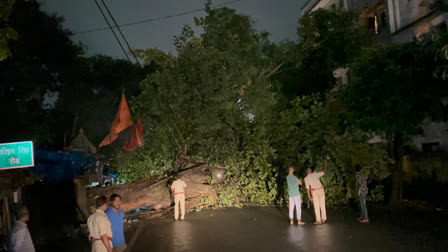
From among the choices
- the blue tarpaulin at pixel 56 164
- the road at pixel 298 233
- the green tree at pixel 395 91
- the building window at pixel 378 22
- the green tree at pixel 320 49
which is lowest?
the road at pixel 298 233

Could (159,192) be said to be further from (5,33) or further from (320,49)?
(320,49)

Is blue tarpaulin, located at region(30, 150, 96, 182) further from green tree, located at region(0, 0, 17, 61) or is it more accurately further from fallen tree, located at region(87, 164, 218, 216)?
green tree, located at region(0, 0, 17, 61)

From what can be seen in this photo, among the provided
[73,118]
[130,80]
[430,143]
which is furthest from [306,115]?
[73,118]

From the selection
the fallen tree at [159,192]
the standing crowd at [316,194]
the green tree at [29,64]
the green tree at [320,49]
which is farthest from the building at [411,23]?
the green tree at [29,64]

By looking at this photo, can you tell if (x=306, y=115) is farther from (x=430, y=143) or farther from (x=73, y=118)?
(x=73, y=118)

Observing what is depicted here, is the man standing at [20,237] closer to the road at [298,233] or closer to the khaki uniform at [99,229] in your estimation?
the khaki uniform at [99,229]

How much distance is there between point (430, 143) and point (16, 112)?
1995 centimetres

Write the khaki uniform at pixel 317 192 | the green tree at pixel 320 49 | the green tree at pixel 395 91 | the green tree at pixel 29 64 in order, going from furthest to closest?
the green tree at pixel 320 49
the green tree at pixel 29 64
the green tree at pixel 395 91
the khaki uniform at pixel 317 192

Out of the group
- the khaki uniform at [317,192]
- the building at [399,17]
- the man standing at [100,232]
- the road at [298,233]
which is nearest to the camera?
the man standing at [100,232]

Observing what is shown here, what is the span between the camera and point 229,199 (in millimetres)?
18969

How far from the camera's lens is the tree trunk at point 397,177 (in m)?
16.6

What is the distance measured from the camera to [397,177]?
54.7 ft

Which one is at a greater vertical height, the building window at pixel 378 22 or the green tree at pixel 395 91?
the building window at pixel 378 22

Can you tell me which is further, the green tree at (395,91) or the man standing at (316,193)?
the green tree at (395,91)
